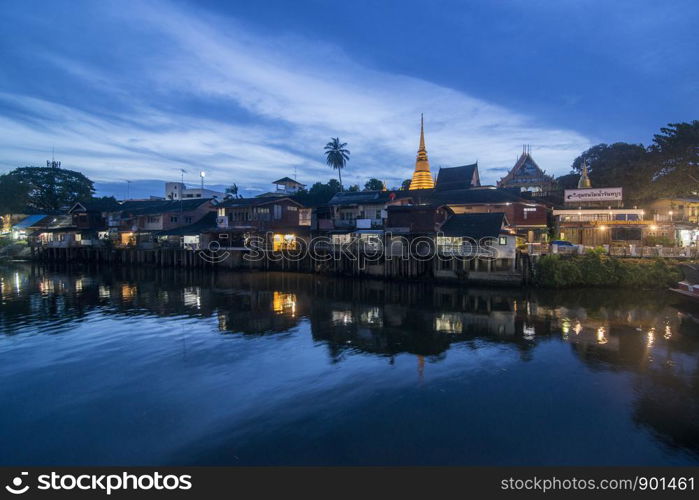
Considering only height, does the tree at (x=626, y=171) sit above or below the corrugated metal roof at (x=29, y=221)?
above

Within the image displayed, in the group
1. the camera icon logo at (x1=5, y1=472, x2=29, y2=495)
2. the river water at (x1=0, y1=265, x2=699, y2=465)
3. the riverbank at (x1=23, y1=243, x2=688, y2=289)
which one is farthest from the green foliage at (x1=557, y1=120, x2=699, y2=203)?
the camera icon logo at (x1=5, y1=472, x2=29, y2=495)

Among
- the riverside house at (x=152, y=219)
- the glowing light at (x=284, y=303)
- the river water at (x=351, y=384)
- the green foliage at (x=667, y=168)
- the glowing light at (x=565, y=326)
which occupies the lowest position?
the river water at (x=351, y=384)

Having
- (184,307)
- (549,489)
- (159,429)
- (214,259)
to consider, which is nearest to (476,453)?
(549,489)

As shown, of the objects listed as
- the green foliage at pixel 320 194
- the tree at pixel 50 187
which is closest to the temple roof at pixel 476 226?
the green foliage at pixel 320 194

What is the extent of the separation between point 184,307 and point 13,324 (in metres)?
10.4

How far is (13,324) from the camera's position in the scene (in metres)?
23.1

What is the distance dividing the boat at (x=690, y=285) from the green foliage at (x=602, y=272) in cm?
307

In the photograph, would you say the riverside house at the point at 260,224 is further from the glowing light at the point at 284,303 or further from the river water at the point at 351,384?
the river water at the point at 351,384

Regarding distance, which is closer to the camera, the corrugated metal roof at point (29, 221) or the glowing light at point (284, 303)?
the glowing light at point (284, 303)

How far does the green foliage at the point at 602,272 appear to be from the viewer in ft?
105

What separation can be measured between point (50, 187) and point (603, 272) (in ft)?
372

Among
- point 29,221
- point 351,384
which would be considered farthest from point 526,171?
point 29,221

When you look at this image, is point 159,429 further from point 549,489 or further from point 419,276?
point 419,276

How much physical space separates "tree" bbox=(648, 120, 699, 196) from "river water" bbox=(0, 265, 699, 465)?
2339 centimetres
